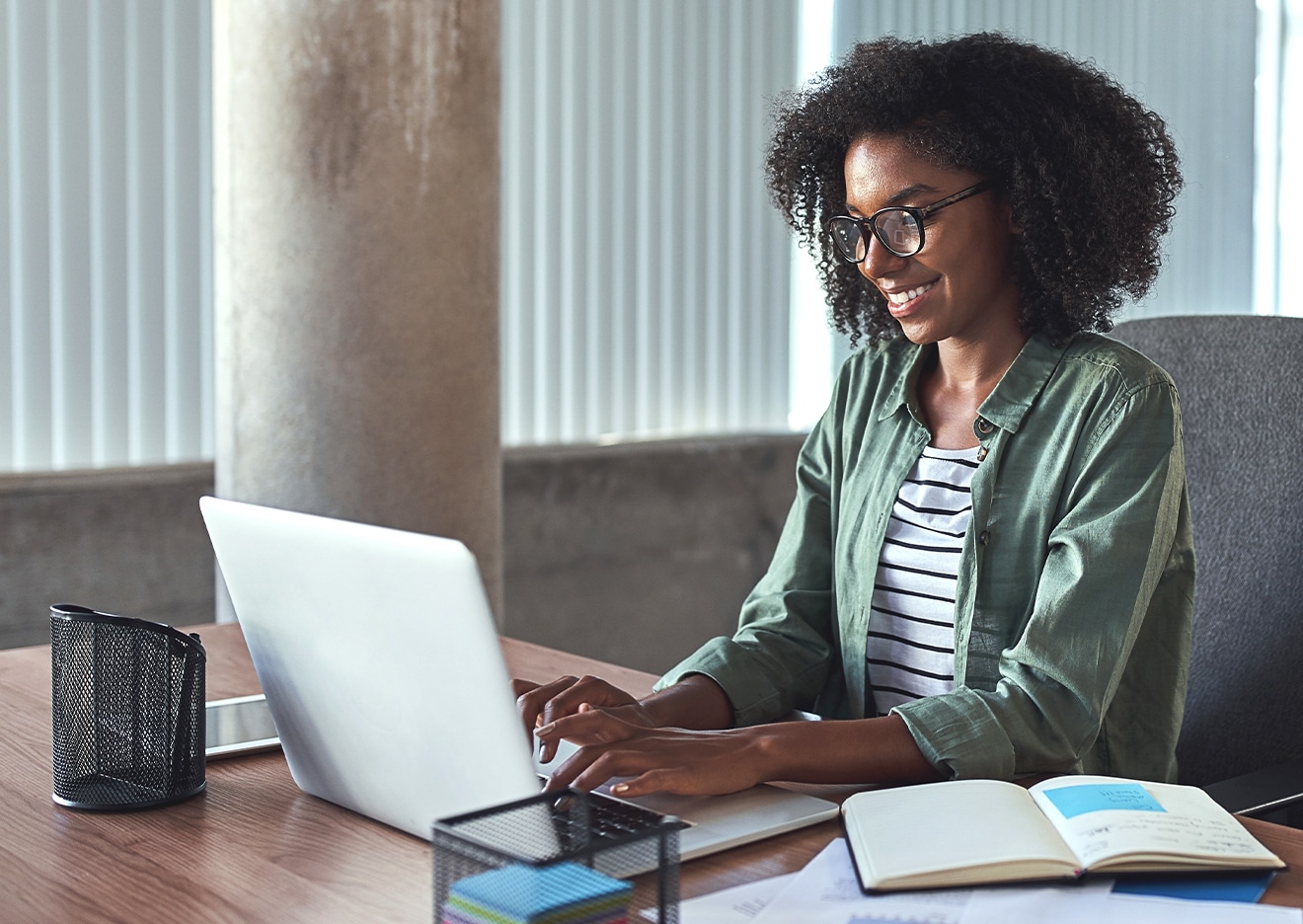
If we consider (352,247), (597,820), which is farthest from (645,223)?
(597,820)

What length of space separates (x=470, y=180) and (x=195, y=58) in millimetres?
761

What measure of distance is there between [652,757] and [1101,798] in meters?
0.34

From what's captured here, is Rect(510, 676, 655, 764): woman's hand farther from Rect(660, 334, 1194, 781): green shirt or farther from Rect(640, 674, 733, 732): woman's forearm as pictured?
Rect(660, 334, 1194, 781): green shirt

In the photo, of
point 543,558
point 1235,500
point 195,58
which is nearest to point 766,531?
point 543,558

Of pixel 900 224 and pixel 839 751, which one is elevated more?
pixel 900 224

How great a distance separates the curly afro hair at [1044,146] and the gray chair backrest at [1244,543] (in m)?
0.24

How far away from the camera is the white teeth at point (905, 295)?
1.54 m

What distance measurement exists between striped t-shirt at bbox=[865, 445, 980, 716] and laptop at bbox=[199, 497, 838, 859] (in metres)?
0.43

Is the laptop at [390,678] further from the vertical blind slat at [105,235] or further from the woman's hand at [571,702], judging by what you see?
the vertical blind slat at [105,235]

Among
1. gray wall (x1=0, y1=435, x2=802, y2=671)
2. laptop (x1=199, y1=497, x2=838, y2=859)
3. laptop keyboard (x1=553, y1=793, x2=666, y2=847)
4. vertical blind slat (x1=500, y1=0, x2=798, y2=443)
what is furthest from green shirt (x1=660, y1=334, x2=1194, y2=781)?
vertical blind slat (x1=500, y1=0, x2=798, y2=443)

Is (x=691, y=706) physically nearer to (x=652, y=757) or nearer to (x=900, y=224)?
(x=652, y=757)

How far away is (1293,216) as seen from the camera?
5582 millimetres

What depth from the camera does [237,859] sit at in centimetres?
105

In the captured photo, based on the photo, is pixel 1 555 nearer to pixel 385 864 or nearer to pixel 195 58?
pixel 195 58
